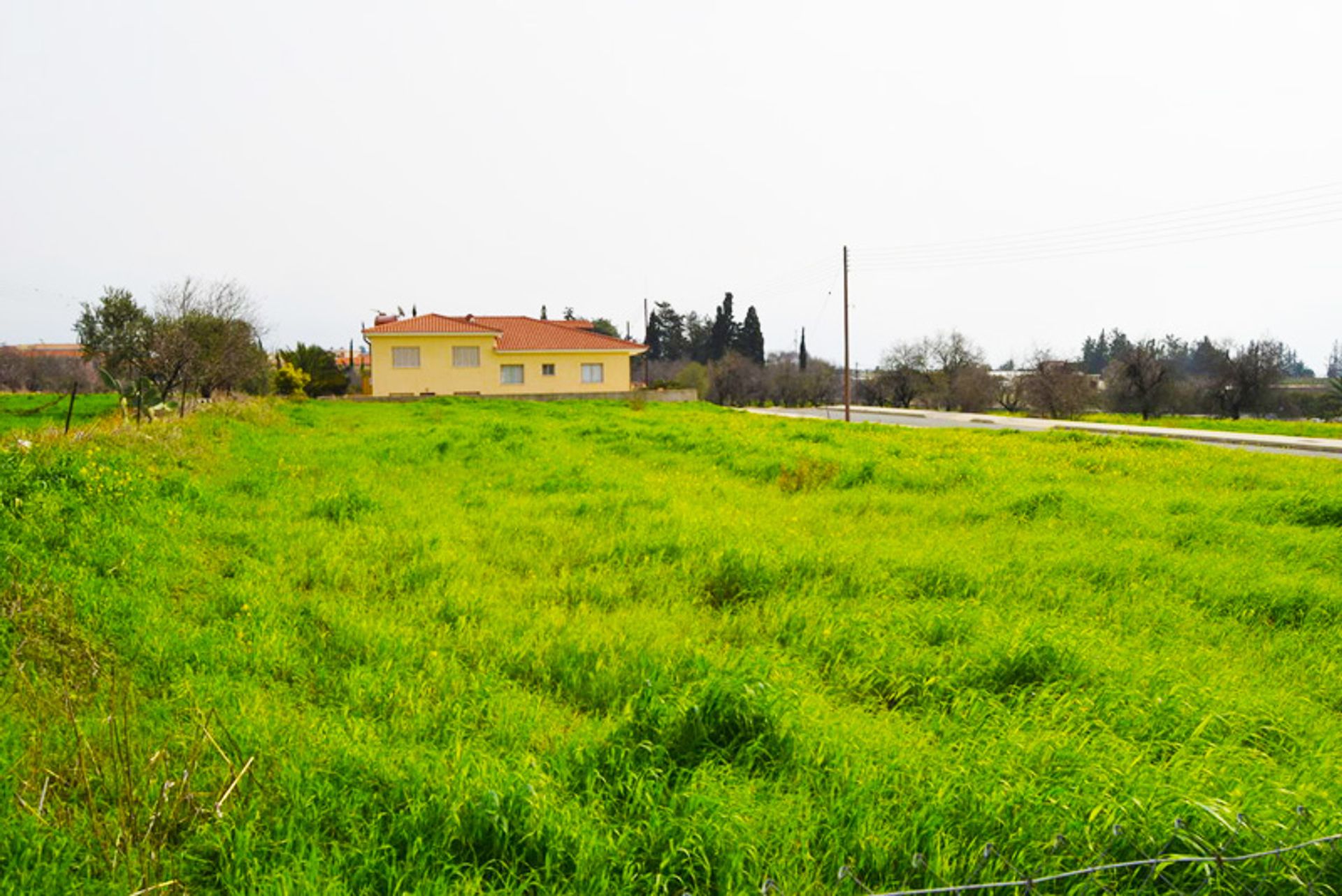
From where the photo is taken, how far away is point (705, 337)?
7581cm

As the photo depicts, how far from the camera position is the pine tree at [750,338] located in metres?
68.4

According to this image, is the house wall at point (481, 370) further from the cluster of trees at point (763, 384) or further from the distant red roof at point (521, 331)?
the cluster of trees at point (763, 384)

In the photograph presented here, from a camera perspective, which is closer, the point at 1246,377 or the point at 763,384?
the point at 1246,377

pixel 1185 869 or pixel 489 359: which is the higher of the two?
pixel 489 359

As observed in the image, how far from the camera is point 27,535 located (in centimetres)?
529

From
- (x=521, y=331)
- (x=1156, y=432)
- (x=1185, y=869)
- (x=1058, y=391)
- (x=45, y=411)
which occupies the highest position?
(x=521, y=331)

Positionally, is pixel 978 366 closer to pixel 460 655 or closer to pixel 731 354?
pixel 731 354

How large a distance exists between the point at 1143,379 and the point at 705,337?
39.6m

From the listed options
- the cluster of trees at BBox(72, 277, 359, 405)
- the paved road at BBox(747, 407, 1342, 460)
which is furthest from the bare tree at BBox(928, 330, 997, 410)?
the cluster of trees at BBox(72, 277, 359, 405)

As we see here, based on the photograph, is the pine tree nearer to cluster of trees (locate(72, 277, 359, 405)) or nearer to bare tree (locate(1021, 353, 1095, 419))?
bare tree (locate(1021, 353, 1095, 419))

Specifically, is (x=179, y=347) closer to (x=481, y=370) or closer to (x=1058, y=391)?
(x=481, y=370)

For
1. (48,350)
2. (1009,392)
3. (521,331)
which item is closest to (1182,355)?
(1009,392)

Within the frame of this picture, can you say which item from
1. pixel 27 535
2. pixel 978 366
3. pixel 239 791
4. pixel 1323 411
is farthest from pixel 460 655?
pixel 978 366

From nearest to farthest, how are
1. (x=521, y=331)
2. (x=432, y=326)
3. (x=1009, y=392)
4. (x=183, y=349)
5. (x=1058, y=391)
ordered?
(x=183, y=349) < (x=432, y=326) < (x=521, y=331) < (x=1058, y=391) < (x=1009, y=392)
